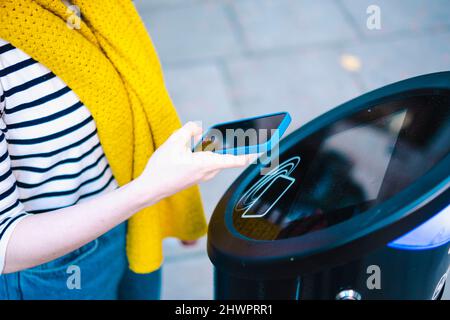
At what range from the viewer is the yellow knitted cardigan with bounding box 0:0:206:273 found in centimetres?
79

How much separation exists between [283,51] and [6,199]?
6.73ft

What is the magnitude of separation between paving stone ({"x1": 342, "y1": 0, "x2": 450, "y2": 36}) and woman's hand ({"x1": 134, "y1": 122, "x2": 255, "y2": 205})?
6.97 ft

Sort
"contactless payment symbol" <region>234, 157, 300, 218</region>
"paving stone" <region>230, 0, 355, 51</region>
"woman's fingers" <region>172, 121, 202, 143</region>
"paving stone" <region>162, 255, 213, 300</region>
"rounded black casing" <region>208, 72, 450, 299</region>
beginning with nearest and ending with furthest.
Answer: "rounded black casing" <region>208, 72, 450, 299</region>, "woman's fingers" <region>172, 121, 202, 143</region>, "contactless payment symbol" <region>234, 157, 300, 218</region>, "paving stone" <region>162, 255, 213, 300</region>, "paving stone" <region>230, 0, 355, 51</region>

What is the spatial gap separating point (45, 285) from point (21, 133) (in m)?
0.33

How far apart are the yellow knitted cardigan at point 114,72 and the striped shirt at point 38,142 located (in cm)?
2

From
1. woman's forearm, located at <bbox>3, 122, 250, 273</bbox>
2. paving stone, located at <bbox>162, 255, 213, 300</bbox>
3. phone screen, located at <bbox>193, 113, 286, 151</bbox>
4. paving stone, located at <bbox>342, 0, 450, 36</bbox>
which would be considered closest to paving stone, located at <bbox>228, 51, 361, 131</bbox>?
paving stone, located at <bbox>342, 0, 450, 36</bbox>

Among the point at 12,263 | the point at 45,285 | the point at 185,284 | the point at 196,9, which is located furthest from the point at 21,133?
the point at 196,9

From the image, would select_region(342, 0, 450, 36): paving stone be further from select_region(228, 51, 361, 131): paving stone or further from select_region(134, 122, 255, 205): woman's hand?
select_region(134, 122, 255, 205): woman's hand

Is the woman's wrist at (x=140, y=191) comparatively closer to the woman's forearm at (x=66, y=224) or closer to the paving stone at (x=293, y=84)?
the woman's forearm at (x=66, y=224)

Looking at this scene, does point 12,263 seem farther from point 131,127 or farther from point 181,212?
point 181,212

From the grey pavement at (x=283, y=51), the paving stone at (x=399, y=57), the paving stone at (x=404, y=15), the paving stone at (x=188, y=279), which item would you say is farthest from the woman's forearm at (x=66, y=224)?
the paving stone at (x=404, y=15)

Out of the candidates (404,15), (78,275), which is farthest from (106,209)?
(404,15)

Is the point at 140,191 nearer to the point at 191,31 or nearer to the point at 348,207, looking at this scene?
the point at 348,207
